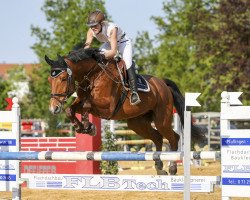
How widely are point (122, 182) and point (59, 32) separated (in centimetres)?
2495

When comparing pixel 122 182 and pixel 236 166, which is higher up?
pixel 236 166

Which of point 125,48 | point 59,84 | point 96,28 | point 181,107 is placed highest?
point 96,28

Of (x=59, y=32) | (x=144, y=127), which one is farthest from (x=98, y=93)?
(x=59, y=32)

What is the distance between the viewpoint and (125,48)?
8.65 m

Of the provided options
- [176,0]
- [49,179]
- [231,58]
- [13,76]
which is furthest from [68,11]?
[49,179]

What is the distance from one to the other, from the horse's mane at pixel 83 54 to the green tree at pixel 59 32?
21340mm

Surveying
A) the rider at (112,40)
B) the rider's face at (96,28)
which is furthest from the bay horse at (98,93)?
the rider's face at (96,28)

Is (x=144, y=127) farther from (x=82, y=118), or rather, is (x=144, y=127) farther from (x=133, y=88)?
(x=82, y=118)

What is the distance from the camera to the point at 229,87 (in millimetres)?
25547

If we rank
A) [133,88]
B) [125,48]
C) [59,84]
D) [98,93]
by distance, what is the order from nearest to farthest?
[59,84] → [98,93] → [133,88] → [125,48]

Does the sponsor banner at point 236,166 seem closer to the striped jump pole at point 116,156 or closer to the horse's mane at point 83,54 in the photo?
the striped jump pole at point 116,156

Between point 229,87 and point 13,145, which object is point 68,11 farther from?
point 13,145

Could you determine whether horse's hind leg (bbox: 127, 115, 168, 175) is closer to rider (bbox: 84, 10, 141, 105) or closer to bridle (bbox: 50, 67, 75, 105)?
rider (bbox: 84, 10, 141, 105)

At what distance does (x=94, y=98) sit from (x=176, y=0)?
25410 millimetres
